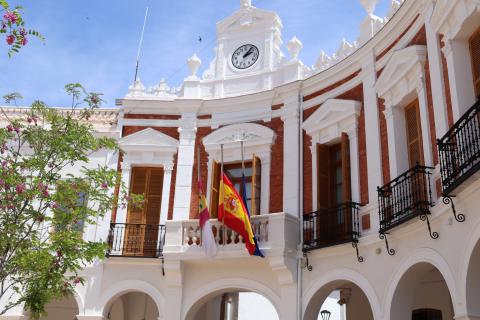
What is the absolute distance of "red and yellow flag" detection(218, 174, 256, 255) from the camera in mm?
13203

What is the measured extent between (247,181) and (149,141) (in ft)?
9.66

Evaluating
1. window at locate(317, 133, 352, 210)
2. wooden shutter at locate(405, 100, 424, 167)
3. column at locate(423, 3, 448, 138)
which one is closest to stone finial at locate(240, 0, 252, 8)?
window at locate(317, 133, 352, 210)

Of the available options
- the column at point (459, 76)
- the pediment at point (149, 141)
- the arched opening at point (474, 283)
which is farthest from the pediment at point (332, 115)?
the arched opening at point (474, 283)

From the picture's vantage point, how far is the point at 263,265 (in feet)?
45.9

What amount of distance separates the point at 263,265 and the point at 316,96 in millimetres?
4344

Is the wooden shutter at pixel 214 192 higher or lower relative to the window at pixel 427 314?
higher

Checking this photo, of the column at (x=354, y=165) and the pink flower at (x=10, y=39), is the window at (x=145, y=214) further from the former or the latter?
the pink flower at (x=10, y=39)

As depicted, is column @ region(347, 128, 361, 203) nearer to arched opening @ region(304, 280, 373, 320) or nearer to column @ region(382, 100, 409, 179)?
column @ region(382, 100, 409, 179)

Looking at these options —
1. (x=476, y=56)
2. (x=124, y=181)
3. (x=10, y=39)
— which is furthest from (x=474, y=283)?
(x=124, y=181)

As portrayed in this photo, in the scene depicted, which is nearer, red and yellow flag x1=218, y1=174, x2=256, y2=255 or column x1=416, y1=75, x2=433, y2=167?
column x1=416, y1=75, x2=433, y2=167

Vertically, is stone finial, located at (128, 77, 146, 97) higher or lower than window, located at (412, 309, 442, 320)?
higher

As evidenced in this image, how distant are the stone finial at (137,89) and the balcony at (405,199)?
26.6 feet

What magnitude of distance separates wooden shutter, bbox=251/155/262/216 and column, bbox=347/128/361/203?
8.48 ft

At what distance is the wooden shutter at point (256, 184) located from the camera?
1487 centimetres
